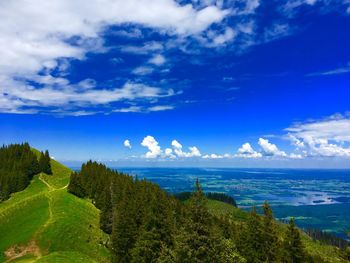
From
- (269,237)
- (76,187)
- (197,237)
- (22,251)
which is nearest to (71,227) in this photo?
(22,251)

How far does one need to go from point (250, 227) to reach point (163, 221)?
631 inches

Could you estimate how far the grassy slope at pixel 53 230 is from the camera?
6390 cm

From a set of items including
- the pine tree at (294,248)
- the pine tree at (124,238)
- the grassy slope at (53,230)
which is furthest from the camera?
the grassy slope at (53,230)

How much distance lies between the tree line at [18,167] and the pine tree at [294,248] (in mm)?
97618

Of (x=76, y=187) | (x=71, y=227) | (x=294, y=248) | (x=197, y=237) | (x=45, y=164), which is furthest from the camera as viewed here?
(x=45, y=164)

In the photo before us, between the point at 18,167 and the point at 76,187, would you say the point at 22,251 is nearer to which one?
the point at 76,187

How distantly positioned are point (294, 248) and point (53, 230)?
1945 inches

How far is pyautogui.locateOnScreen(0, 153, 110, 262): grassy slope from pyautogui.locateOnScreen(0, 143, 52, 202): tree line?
17350 mm

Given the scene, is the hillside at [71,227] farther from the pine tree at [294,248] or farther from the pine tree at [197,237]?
the pine tree at [197,237]

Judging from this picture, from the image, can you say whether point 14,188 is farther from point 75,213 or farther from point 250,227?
point 250,227

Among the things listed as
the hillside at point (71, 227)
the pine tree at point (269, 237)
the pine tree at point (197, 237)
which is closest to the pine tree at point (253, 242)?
the pine tree at point (269, 237)

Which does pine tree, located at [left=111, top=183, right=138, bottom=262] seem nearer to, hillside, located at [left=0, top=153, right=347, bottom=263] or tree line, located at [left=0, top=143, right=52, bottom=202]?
hillside, located at [left=0, top=153, right=347, bottom=263]

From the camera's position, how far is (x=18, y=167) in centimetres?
13012

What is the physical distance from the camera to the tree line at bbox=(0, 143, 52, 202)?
117 meters
